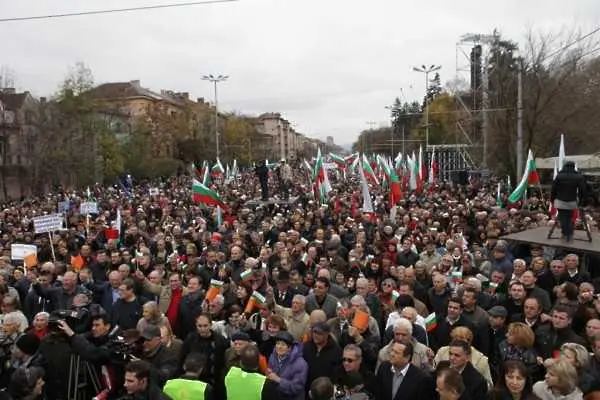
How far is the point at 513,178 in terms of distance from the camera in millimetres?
31078

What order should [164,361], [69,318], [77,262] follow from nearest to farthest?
[164,361] < [69,318] < [77,262]

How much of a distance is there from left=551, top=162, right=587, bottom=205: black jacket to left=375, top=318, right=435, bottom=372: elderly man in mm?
6529

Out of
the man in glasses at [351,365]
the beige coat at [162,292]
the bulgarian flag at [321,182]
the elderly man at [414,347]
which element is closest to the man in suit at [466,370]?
the elderly man at [414,347]

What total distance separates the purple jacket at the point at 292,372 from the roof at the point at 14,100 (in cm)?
5300

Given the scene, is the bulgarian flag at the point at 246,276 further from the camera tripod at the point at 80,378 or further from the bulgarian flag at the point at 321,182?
the bulgarian flag at the point at 321,182

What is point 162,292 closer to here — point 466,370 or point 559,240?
point 466,370

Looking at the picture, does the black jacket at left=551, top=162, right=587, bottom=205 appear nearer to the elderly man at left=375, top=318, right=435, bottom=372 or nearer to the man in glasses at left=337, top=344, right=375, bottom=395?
the elderly man at left=375, top=318, right=435, bottom=372

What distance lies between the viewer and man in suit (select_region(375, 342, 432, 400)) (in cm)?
456

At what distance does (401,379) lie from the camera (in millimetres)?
4664

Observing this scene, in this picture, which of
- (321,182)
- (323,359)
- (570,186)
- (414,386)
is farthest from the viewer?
(321,182)

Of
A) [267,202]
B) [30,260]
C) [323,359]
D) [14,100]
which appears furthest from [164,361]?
[14,100]

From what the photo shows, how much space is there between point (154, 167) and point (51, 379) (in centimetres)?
5749

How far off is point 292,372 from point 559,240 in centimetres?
730

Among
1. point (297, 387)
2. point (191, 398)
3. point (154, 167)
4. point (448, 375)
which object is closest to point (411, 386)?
point (448, 375)
